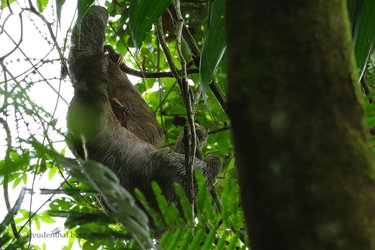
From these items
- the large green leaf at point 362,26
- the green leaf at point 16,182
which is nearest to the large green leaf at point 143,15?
the large green leaf at point 362,26

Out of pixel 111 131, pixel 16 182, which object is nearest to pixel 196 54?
pixel 111 131

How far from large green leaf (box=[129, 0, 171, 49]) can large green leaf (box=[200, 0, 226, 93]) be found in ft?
1.14

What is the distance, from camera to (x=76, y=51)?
201 inches

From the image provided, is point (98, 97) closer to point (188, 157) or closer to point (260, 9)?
point (188, 157)

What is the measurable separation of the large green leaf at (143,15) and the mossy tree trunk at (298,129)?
2.36 m

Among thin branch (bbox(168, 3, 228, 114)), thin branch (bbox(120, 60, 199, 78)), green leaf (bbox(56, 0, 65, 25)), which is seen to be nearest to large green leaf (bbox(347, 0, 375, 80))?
thin branch (bbox(168, 3, 228, 114))

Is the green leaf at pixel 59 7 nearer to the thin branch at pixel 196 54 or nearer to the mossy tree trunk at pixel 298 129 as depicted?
the thin branch at pixel 196 54

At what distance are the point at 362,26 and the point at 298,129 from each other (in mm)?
2179

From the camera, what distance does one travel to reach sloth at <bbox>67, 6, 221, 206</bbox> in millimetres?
4535

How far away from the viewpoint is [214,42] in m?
3.08

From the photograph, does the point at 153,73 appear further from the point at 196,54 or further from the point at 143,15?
the point at 143,15

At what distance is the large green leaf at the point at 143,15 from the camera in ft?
10.7

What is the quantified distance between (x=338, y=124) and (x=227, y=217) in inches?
55.4

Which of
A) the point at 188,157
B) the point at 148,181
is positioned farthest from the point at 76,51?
the point at 188,157
